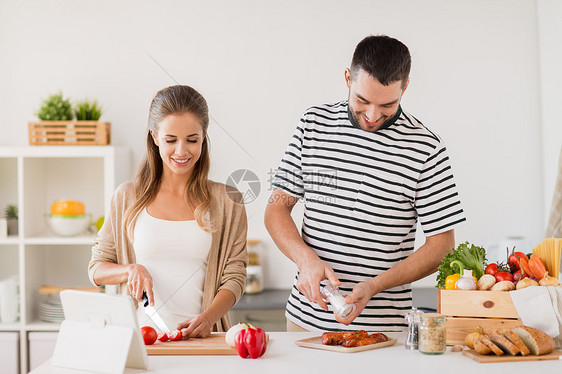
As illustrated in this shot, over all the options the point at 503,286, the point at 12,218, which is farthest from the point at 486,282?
the point at 12,218

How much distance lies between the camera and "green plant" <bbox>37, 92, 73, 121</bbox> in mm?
3104

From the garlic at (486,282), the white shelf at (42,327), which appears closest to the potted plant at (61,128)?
the white shelf at (42,327)

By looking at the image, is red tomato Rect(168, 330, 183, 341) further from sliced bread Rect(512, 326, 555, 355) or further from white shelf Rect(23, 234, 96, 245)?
white shelf Rect(23, 234, 96, 245)

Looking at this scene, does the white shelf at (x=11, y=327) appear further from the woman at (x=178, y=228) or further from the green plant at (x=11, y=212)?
the woman at (x=178, y=228)

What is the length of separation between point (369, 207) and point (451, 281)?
0.34m

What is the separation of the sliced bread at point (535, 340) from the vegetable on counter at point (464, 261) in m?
0.18

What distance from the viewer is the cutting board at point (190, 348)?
1541 mm

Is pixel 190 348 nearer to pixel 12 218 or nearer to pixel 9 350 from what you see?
pixel 9 350

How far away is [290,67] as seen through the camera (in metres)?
3.35

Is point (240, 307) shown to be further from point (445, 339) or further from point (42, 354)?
point (445, 339)

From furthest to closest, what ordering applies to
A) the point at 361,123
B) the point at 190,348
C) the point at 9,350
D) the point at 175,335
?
the point at 9,350
the point at 361,123
the point at 175,335
the point at 190,348

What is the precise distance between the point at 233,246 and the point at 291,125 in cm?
153

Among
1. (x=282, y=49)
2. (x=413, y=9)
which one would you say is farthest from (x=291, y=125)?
(x=413, y=9)

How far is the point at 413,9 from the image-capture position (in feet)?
10.8
